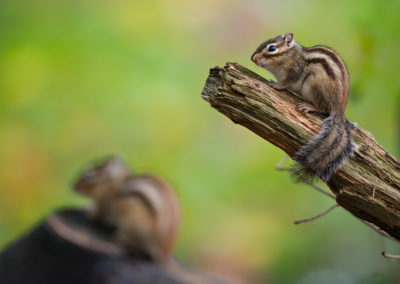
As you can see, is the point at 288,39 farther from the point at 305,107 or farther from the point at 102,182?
the point at 102,182

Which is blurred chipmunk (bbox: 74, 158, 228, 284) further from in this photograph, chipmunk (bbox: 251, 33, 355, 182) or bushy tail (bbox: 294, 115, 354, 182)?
bushy tail (bbox: 294, 115, 354, 182)

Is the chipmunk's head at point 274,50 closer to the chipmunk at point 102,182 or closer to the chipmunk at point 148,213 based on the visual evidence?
the chipmunk at point 148,213

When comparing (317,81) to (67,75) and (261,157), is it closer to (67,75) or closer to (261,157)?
(261,157)

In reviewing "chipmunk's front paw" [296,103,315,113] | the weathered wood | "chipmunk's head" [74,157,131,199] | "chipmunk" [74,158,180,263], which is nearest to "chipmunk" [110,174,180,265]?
"chipmunk" [74,158,180,263]

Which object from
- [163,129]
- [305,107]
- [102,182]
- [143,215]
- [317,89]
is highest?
[163,129]

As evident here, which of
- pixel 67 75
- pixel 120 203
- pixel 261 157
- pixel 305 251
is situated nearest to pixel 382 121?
pixel 261 157

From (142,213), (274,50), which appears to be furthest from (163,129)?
(274,50)
